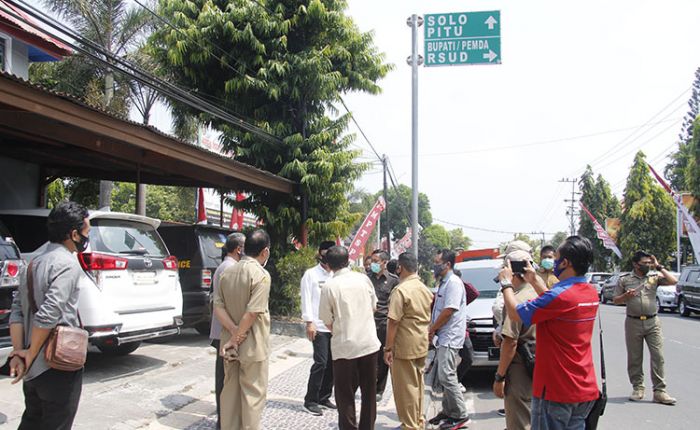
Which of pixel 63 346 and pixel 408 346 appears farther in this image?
pixel 408 346

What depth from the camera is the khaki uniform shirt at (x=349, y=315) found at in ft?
16.4

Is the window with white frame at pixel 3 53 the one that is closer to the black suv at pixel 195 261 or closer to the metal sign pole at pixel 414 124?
the black suv at pixel 195 261

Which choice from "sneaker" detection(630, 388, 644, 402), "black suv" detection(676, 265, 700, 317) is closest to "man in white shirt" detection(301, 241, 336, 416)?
"sneaker" detection(630, 388, 644, 402)

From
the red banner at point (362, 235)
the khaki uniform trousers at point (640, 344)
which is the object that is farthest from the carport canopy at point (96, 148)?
the khaki uniform trousers at point (640, 344)

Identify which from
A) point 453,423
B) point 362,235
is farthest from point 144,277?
point 362,235

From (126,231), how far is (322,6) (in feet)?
25.3

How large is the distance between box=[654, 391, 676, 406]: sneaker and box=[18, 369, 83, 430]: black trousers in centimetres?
677

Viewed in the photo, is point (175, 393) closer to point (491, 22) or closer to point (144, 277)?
point (144, 277)

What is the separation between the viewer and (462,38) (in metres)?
10.4

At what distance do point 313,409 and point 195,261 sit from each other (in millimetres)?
4209

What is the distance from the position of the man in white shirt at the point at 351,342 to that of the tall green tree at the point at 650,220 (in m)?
35.3

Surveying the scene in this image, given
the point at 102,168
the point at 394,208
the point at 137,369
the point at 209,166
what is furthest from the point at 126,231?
the point at 394,208

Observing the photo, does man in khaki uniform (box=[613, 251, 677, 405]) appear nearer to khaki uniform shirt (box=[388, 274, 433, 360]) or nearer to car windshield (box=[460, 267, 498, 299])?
car windshield (box=[460, 267, 498, 299])

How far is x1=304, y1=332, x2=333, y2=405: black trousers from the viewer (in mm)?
6395
